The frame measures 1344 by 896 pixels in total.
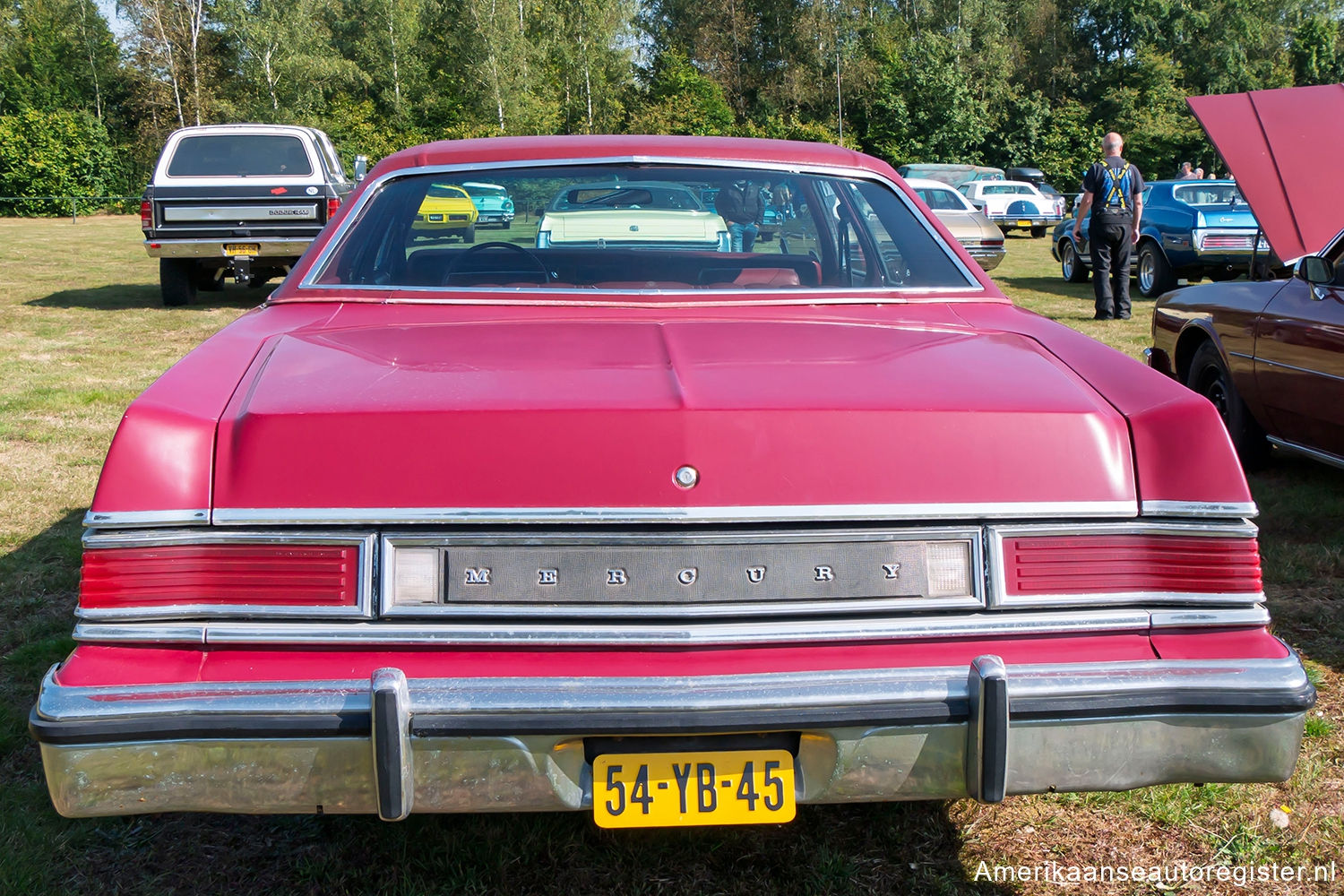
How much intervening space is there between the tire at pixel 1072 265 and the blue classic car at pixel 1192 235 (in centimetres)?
145

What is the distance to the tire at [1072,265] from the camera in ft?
49.8

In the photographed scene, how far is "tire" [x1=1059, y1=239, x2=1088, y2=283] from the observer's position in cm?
1519

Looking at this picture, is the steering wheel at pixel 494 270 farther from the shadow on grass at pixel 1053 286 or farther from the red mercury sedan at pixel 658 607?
the shadow on grass at pixel 1053 286

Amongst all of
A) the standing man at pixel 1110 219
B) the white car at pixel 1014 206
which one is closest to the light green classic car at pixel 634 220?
the standing man at pixel 1110 219

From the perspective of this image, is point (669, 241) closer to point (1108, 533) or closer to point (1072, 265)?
point (1108, 533)

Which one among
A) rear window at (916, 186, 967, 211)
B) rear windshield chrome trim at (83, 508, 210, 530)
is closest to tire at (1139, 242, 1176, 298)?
rear window at (916, 186, 967, 211)

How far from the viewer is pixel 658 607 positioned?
6.33 ft

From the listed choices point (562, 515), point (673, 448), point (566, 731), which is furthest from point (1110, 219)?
point (566, 731)

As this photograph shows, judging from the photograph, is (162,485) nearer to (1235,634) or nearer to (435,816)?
(435,816)

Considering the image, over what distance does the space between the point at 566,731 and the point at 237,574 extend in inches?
24.2

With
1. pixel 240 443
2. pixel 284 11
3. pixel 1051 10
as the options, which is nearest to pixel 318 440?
pixel 240 443

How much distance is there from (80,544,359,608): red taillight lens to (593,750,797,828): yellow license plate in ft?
1.75

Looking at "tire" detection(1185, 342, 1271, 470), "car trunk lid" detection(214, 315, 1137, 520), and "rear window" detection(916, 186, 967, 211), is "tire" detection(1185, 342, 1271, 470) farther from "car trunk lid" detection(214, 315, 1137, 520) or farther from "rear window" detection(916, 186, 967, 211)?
"rear window" detection(916, 186, 967, 211)

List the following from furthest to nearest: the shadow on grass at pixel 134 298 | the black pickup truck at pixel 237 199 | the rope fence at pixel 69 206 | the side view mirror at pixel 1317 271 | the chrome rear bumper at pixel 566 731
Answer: the rope fence at pixel 69 206 < the shadow on grass at pixel 134 298 < the black pickup truck at pixel 237 199 < the side view mirror at pixel 1317 271 < the chrome rear bumper at pixel 566 731
